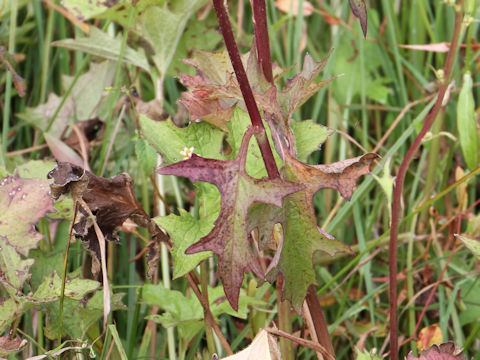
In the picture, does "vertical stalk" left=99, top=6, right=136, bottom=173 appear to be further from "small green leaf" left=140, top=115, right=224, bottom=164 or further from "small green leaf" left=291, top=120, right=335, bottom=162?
"small green leaf" left=291, top=120, right=335, bottom=162

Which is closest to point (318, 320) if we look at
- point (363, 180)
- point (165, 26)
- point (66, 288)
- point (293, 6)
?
point (66, 288)

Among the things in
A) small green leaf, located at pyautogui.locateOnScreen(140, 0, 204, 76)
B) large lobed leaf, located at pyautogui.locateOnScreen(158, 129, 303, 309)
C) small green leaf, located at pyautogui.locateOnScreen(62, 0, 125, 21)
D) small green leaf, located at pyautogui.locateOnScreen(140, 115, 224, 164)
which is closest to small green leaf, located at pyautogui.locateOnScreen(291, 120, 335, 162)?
→ small green leaf, located at pyautogui.locateOnScreen(140, 115, 224, 164)

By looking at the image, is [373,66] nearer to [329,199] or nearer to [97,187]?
[329,199]

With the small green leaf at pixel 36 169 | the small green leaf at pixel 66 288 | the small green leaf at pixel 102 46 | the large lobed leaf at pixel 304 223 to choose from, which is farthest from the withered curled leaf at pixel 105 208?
the small green leaf at pixel 102 46

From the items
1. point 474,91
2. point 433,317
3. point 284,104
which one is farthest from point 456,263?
point 284,104

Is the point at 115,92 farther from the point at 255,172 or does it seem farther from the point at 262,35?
the point at 262,35
